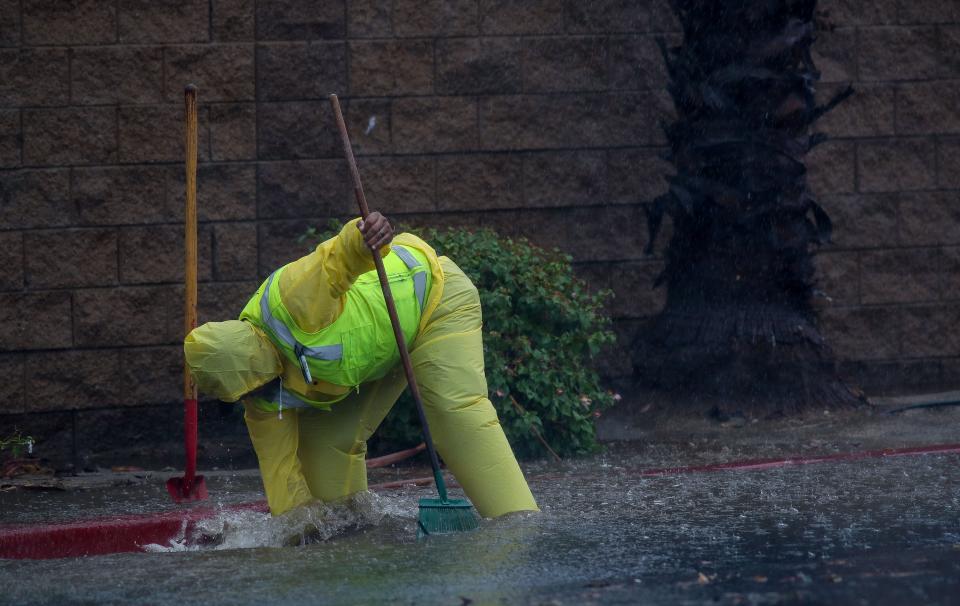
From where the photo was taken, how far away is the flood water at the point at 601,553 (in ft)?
13.1

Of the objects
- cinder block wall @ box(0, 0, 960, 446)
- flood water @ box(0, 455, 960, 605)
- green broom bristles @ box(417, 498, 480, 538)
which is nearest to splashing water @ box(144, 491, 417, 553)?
flood water @ box(0, 455, 960, 605)

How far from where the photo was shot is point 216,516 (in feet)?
19.0

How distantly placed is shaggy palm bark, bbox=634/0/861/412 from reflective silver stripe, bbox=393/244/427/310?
9.42ft

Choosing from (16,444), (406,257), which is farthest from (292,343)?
(16,444)

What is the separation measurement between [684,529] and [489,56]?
3934 mm

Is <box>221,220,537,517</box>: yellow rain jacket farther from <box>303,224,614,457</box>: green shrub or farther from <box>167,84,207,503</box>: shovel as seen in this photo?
<box>303,224,614,457</box>: green shrub

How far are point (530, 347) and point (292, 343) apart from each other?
237 centimetres

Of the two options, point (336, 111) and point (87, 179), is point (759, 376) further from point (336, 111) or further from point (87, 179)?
point (87, 179)

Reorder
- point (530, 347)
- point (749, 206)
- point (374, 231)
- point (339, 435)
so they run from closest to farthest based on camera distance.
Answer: point (374, 231), point (339, 435), point (530, 347), point (749, 206)

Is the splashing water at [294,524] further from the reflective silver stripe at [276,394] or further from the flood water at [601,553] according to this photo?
the reflective silver stripe at [276,394]

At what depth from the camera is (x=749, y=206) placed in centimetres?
781

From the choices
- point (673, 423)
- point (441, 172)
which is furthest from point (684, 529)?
point (441, 172)

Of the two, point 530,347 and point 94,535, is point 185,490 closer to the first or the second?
point 94,535

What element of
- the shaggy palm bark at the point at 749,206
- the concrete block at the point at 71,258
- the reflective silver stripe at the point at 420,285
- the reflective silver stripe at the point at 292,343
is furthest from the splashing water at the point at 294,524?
the shaggy palm bark at the point at 749,206
